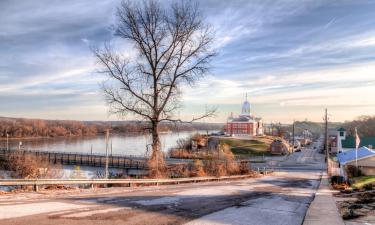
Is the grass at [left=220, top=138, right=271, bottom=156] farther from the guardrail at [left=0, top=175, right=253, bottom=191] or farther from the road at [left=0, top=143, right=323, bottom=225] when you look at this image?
the road at [left=0, top=143, right=323, bottom=225]

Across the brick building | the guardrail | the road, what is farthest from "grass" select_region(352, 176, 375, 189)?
the brick building

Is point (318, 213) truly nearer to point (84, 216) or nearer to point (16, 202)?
point (84, 216)

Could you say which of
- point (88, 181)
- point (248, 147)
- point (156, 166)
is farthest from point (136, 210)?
point (248, 147)

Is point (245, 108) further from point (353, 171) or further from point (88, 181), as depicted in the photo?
point (88, 181)

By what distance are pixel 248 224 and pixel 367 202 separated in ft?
18.9

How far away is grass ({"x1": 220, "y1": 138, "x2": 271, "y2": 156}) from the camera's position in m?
95.6

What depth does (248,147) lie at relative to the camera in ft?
332

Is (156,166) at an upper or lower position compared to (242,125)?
lower

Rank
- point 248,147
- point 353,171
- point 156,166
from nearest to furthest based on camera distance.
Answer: point 156,166
point 353,171
point 248,147

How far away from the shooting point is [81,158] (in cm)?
8106

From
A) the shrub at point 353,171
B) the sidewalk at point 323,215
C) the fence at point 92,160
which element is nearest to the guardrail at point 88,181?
the sidewalk at point 323,215

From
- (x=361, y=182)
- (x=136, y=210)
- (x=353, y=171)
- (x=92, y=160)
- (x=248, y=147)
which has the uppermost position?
(x=136, y=210)

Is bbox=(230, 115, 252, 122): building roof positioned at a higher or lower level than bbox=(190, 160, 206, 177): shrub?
higher

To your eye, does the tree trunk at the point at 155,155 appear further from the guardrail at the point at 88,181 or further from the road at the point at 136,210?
the road at the point at 136,210
